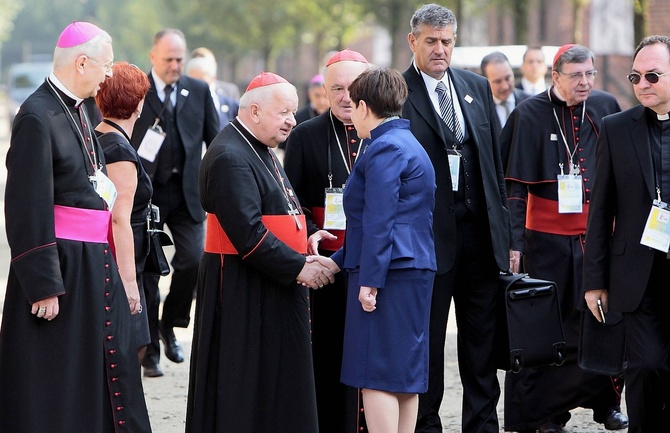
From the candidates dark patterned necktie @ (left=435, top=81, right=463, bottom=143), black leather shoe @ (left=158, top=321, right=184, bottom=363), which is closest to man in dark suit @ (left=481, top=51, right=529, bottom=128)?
black leather shoe @ (left=158, top=321, right=184, bottom=363)

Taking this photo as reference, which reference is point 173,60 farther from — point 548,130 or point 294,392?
point 294,392

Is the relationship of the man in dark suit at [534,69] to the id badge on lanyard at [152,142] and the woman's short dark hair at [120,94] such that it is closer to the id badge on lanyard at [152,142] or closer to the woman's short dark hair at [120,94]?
the id badge on lanyard at [152,142]

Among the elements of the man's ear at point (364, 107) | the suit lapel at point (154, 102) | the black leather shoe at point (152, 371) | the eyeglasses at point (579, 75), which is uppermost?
the eyeglasses at point (579, 75)

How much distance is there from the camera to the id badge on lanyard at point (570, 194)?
723 centimetres

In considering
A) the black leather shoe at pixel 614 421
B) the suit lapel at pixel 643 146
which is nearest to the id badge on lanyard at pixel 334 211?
the suit lapel at pixel 643 146

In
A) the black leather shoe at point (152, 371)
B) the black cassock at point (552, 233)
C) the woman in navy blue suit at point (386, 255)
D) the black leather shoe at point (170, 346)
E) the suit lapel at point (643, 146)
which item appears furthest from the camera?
the black leather shoe at point (170, 346)

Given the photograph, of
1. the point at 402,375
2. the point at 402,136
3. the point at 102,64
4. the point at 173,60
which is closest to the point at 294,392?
the point at 402,375

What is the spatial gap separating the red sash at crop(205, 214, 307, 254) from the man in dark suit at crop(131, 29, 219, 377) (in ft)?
9.18

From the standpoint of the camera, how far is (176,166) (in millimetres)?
8711

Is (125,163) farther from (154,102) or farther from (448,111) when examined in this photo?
(154,102)

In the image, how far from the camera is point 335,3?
30156 mm

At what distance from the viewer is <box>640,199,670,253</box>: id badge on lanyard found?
577 centimetres

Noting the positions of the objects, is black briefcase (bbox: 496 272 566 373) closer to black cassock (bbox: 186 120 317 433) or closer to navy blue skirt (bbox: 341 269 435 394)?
navy blue skirt (bbox: 341 269 435 394)

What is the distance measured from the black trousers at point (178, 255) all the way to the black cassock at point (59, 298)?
3143 millimetres
